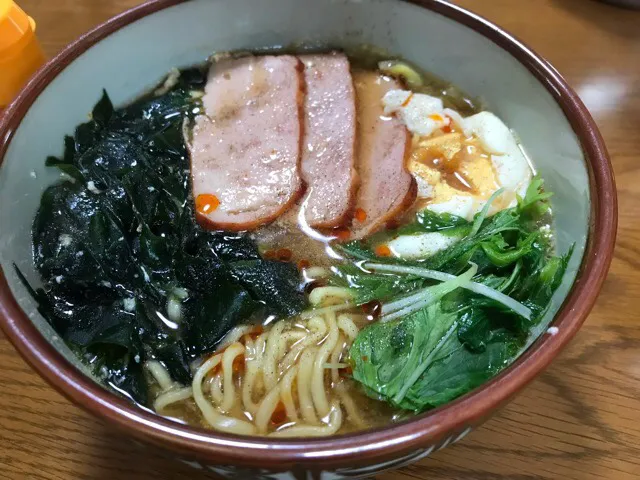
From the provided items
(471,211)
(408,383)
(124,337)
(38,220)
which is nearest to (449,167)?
(471,211)

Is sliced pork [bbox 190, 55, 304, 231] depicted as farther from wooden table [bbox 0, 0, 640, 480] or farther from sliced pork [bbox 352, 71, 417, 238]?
wooden table [bbox 0, 0, 640, 480]

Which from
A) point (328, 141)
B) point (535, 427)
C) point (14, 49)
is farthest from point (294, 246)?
point (14, 49)

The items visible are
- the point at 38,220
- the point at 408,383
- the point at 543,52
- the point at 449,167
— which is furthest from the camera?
the point at 543,52

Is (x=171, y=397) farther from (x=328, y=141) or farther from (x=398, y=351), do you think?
(x=328, y=141)

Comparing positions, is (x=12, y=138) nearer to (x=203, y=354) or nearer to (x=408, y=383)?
(x=203, y=354)

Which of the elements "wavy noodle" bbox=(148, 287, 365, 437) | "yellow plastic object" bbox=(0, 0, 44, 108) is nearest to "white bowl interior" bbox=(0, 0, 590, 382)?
"yellow plastic object" bbox=(0, 0, 44, 108)

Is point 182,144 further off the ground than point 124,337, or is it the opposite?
point 182,144
